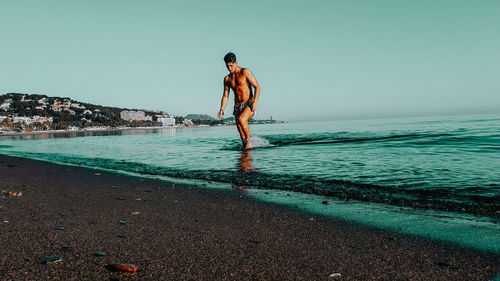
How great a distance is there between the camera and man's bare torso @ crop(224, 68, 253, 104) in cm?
1367

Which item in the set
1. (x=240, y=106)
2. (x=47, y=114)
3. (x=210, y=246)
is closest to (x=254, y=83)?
(x=240, y=106)

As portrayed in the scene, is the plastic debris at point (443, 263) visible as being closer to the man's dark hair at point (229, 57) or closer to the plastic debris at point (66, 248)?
the plastic debris at point (66, 248)

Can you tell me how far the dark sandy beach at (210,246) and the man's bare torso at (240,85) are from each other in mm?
9590

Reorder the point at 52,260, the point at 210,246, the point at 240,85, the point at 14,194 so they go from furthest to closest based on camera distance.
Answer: the point at 240,85
the point at 14,194
the point at 210,246
the point at 52,260

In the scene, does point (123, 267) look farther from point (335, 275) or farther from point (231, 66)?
point (231, 66)

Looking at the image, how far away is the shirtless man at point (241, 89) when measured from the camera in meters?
13.6

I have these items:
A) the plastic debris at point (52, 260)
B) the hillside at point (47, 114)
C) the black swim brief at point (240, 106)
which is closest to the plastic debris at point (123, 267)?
the plastic debris at point (52, 260)

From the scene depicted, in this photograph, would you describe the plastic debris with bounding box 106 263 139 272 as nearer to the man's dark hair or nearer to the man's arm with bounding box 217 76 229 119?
the man's dark hair

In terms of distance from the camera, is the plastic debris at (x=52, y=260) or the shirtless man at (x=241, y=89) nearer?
the plastic debris at (x=52, y=260)

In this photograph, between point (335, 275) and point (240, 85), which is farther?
point (240, 85)

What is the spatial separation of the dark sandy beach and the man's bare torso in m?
9.59

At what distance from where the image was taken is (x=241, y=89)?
13.8 meters

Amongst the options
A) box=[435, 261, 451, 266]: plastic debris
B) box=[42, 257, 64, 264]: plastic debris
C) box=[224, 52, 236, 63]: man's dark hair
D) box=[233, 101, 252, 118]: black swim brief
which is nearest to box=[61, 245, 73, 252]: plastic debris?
box=[42, 257, 64, 264]: plastic debris

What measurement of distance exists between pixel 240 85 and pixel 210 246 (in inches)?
447
